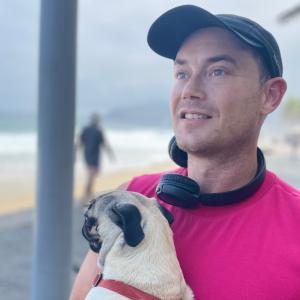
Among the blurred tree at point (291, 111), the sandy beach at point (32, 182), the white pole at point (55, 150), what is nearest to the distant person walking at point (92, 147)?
the sandy beach at point (32, 182)

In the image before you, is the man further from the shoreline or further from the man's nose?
the shoreline

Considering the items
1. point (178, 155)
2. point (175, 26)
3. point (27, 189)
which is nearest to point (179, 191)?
point (178, 155)

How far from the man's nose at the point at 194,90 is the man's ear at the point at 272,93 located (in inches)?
11.2

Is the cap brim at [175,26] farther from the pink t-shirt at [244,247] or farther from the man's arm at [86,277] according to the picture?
the man's arm at [86,277]

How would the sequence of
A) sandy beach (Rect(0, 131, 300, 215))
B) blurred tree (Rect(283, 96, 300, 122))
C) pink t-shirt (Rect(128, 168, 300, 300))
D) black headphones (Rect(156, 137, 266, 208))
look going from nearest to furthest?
pink t-shirt (Rect(128, 168, 300, 300))
black headphones (Rect(156, 137, 266, 208))
sandy beach (Rect(0, 131, 300, 215))
blurred tree (Rect(283, 96, 300, 122))

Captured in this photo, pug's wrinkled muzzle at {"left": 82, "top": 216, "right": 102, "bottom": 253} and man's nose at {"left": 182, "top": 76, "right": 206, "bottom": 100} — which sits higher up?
man's nose at {"left": 182, "top": 76, "right": 206, "bottom": 100}

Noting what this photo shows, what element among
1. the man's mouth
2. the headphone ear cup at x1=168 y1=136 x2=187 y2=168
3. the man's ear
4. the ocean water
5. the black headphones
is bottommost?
the ocean water

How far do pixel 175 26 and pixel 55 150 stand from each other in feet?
4.01

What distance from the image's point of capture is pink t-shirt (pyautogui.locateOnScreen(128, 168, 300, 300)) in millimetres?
1565

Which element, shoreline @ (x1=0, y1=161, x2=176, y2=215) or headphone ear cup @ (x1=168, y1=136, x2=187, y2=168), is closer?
headphone ear cup @ (x1=168, y1=136, x2=187, y2=168)

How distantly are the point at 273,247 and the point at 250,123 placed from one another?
0.51 metres

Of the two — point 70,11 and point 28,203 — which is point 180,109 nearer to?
point 70,11

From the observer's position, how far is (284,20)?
85.7ft

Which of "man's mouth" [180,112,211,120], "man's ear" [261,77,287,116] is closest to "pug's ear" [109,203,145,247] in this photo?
"man's mouth" [180,112,211,120]
